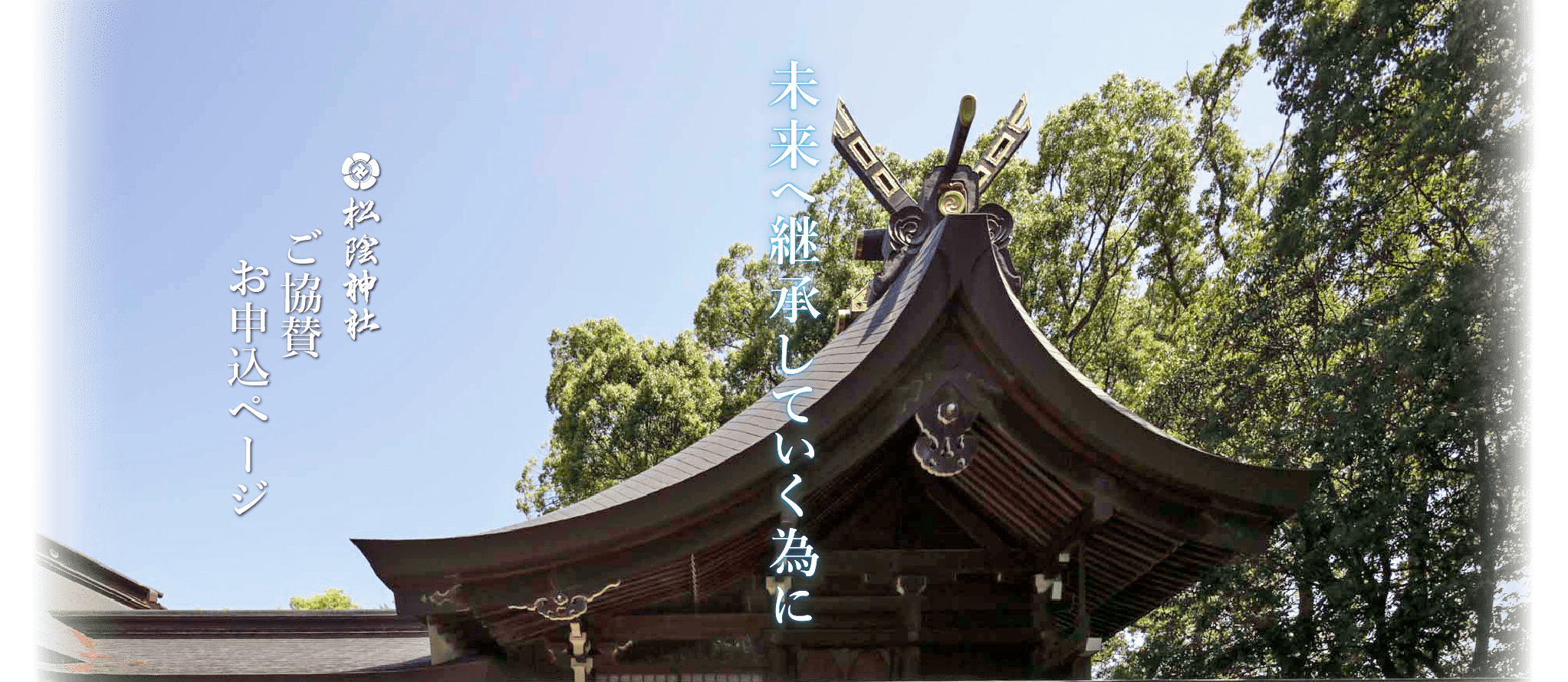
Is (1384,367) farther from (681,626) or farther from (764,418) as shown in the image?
(681,626)

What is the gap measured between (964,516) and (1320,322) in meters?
7.30

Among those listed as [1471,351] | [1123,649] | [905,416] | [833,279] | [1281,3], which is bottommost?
[1123,649]

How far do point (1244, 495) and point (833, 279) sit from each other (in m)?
11.2

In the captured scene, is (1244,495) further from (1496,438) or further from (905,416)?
(1496,438)

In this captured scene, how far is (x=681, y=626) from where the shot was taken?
14.7 feet

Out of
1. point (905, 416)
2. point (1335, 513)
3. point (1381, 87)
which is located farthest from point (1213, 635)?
point (905, 416)

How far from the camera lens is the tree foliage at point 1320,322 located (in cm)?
829

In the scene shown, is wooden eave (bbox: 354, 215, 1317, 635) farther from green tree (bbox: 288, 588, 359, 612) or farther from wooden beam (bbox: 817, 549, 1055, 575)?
green tree (bbox: 288, 588, 359, 612)

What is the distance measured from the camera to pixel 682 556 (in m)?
3.93

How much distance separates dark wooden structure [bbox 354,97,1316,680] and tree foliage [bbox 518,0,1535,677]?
6.94 ft

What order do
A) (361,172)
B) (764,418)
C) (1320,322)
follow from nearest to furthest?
(764,418), (361,172), (1320,322)

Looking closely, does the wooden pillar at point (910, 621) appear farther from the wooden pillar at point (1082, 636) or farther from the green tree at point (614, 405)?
the green tree at point (614, 405)

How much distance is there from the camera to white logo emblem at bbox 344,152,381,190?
7164mm

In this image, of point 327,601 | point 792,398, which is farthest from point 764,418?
point 327,601
